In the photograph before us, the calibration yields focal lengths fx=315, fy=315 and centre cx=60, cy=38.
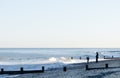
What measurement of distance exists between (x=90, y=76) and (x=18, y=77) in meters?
8.82

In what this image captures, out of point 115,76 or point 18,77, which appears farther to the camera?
point 18,77

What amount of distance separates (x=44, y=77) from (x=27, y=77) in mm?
2290

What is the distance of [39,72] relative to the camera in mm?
43656

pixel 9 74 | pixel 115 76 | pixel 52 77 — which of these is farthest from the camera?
pixel 9 74

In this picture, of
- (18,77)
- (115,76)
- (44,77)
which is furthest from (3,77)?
(115,76)

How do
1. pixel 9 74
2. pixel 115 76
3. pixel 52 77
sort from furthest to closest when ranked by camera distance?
pixel 9 74, pixel 52 77, pixel 115 76

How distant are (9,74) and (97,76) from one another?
1311cm

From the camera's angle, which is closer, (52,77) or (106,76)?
(106,76)

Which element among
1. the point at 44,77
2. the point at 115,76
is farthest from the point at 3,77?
the point at 115,76

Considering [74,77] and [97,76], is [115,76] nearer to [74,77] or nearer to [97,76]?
[97,76]

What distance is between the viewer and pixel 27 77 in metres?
37.8

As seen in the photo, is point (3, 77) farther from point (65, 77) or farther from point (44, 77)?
point (65, 77)

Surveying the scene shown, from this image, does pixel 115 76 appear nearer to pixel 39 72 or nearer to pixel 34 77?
pixel 34 77

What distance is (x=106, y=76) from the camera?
34.2 meters
